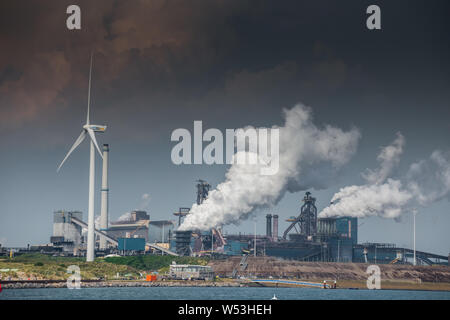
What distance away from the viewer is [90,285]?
Result: 19788cm
